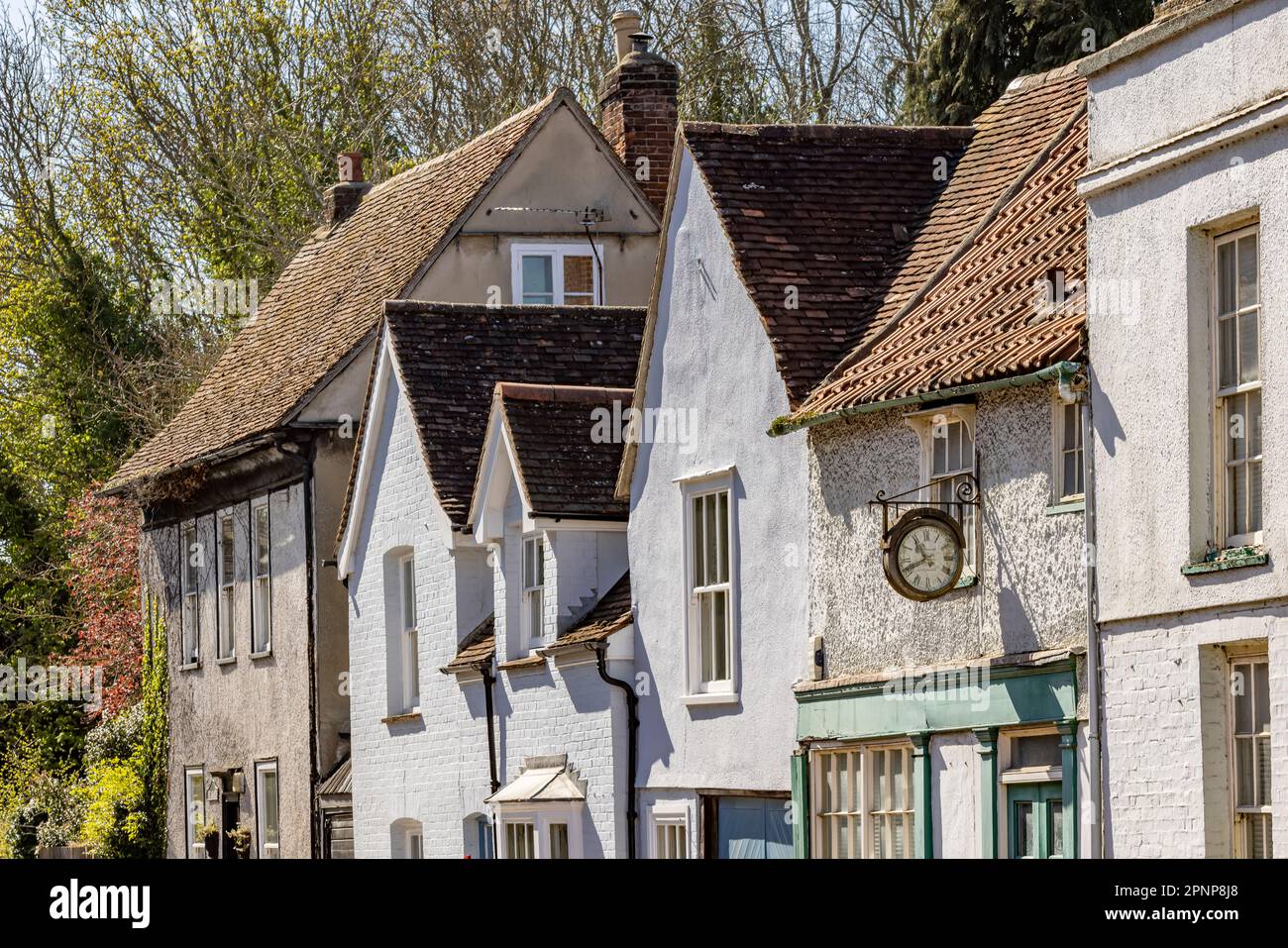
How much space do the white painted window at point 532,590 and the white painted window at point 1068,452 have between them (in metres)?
8.58

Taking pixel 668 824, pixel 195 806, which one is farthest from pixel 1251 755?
pixel 195 806

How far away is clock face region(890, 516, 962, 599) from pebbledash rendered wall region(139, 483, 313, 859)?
1358 cm

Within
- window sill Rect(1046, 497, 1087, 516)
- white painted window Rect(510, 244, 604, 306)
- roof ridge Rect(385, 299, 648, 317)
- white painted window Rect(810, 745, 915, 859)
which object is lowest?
white painted window Rect(810, 745, 915, 859)

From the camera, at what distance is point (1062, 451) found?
16.7m

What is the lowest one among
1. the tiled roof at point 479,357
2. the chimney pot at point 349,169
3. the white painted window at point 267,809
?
the white painted window at point 267,809

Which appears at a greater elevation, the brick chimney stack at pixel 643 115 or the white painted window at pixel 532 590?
the brick chimney stack at pixel 643 115

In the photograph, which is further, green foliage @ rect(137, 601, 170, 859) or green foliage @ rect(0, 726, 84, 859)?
green foliage @ rect(0, 726, 84, 859)

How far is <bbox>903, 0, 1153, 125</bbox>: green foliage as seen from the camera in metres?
32.5

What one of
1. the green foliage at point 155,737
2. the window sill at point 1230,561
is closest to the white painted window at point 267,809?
the green foliage at point 155,737

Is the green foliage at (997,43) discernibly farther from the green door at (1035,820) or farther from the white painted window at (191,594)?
the green door at (1035,820)

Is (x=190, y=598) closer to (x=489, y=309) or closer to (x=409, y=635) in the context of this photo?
(x=409, y=635)

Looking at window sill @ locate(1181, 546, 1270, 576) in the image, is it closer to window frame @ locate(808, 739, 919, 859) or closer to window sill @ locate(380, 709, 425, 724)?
window frame @ locate(808, 739, 919, 859)

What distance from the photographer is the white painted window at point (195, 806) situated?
33.0 m

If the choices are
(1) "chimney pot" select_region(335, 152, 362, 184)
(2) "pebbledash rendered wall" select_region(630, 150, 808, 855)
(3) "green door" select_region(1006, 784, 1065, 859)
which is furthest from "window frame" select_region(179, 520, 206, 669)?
(3) "green door" select_region(1006, 784, 1065, 859)
